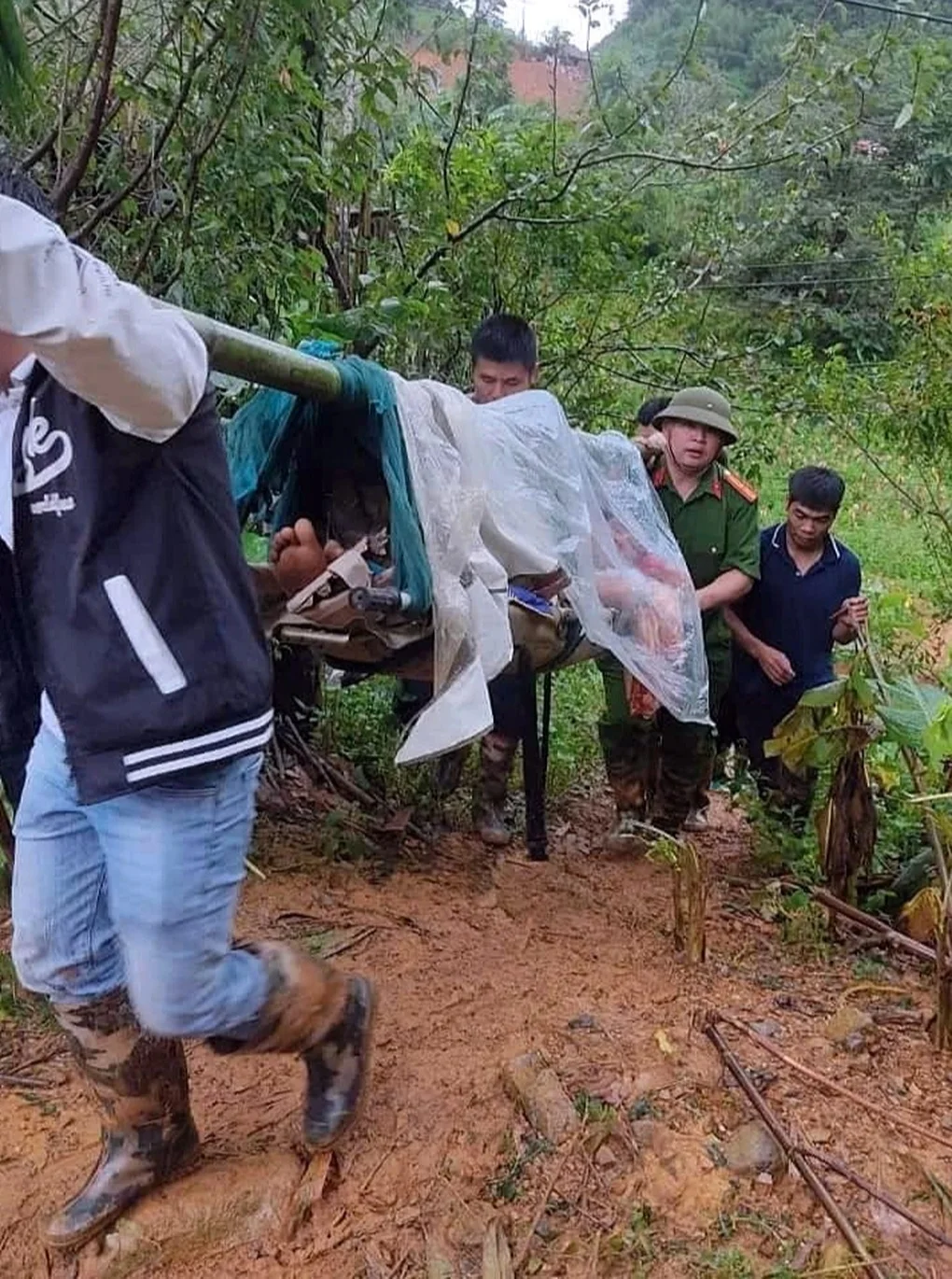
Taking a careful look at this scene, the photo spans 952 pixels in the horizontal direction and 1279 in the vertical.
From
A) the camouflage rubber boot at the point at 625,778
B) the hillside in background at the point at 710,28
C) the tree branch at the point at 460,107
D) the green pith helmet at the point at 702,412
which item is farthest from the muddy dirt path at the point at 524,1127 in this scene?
the hillside in background at the point at 710,28

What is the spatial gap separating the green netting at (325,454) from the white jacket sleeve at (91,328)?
0.94 meters

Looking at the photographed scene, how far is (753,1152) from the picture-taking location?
2178 mm

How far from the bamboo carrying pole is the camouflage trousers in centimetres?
204

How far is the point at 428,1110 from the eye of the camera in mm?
2314

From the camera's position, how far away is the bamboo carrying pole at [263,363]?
1.99m

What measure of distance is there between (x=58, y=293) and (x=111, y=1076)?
1.29 m

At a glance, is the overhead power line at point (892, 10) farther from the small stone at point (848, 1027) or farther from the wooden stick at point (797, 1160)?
the wooden stick at point (797, 1160)

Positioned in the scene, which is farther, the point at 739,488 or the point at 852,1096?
the point at 739,488

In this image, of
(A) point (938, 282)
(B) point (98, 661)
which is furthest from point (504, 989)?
(A) point (938, 282)

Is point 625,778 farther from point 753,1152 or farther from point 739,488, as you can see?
point 753,1152

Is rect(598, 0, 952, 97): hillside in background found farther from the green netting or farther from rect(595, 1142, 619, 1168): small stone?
rect(595, 1142, 619, 1168): small stone

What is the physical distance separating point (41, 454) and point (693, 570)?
9.49 ft

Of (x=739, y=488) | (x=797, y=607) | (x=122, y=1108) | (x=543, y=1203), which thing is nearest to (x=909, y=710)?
(x=797, y=607)

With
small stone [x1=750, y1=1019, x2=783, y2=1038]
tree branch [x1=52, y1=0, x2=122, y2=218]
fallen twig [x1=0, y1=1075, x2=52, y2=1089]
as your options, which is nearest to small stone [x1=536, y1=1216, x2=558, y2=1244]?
small stone [x1=750, y1=1019, x2=783, y2=1038]
